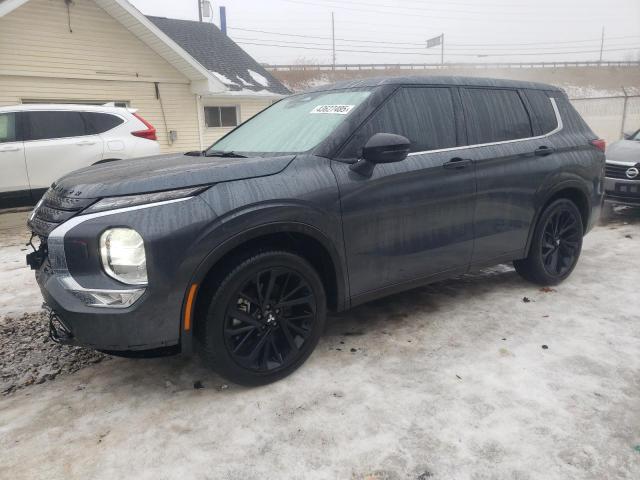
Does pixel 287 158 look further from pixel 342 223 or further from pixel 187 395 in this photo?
pixel 187 395

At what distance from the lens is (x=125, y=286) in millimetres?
2320

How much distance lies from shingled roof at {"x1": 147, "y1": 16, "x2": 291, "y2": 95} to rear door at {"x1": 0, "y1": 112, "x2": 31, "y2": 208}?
773 cm

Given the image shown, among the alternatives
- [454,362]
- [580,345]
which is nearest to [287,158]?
[454,362]

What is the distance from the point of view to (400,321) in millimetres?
3709

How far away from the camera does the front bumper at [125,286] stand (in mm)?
2307

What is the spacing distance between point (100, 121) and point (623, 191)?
8742 millimetres

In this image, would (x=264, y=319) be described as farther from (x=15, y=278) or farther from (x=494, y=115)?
(x=15, y=278)

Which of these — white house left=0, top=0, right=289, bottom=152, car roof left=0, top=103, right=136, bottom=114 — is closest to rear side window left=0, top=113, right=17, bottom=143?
car roof left=0, top=103, right=136, bottom=114

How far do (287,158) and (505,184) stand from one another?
1894 mm

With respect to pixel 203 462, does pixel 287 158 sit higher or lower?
Result: higher

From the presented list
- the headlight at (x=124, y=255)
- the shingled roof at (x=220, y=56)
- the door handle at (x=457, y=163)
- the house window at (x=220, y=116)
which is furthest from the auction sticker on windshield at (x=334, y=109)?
the house window at (x=220, y=116)

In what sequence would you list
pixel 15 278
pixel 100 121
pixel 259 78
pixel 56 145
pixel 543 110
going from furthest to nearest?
pixel 259 78 < pixel 100 121 < pixel 56 145 < pixel 15 278 < pixel 543 110

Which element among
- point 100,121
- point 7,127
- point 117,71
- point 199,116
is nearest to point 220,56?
point 199,116

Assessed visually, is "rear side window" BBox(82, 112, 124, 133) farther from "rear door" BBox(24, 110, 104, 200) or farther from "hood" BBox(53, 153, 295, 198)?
"hood" BBox(53, 153, 295, 198)
